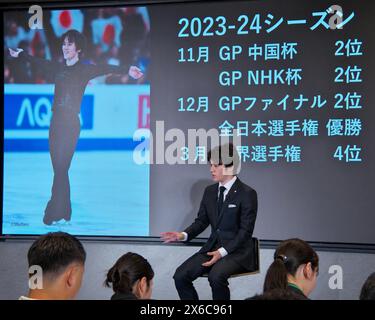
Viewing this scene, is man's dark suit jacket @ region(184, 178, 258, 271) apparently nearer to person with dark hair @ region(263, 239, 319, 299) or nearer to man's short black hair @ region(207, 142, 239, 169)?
man's short black hair @ region(207, 142, 239, 169)

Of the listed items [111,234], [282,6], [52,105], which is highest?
[282,6]

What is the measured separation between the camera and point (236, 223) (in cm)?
358

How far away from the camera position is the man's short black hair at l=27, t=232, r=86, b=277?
1.70m

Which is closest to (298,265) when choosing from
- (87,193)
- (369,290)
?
(369,290)

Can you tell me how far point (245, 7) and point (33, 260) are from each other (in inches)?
117

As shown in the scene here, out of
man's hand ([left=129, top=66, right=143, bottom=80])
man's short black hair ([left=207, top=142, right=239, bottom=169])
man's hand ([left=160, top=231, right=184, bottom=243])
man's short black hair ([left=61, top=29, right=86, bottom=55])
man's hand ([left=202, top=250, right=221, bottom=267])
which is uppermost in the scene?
man's short black hair ([left=61, top=29, right=86, bottom=55])

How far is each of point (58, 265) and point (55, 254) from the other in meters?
0.04

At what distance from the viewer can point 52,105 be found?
14.9ft

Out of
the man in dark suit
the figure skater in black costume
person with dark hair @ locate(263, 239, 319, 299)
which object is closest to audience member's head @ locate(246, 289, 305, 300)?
person with dark hair @ locate(263, 239, 319, 299)

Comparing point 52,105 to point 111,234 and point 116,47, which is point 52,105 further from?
point 111,234

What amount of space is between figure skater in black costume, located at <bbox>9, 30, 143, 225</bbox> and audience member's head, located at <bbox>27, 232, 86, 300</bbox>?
9.02ft

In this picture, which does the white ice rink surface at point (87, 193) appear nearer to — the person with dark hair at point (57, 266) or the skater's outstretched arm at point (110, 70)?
the skater's outstretched arm at point (110, 70)

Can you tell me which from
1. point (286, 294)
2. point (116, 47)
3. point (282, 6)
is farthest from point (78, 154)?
point (286, 294)

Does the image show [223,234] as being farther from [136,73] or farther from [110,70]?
[110,70]
